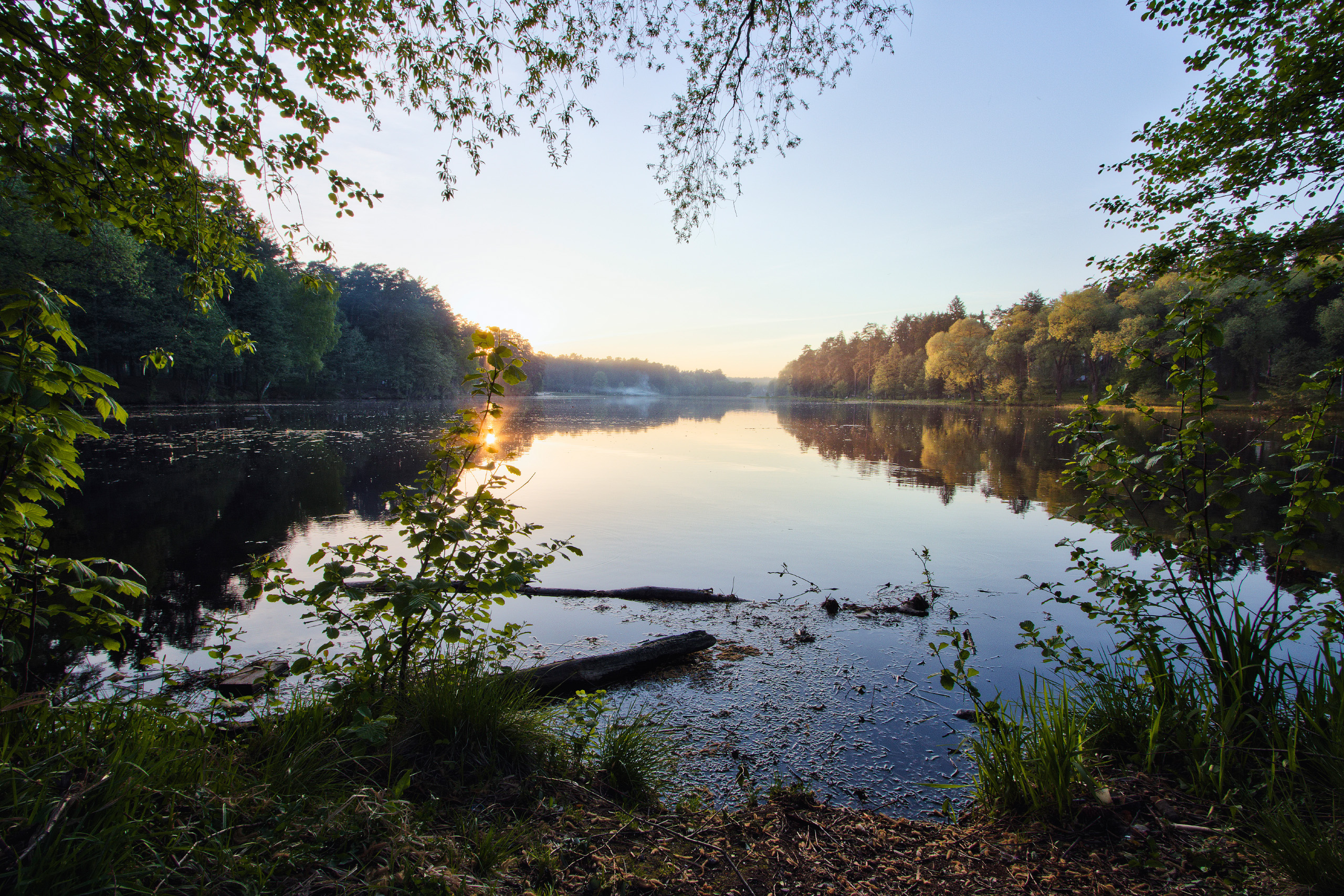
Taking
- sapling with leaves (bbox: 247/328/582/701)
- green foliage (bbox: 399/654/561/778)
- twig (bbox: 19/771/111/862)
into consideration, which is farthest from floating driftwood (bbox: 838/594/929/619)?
twig (bbox: 19/771/111/862)

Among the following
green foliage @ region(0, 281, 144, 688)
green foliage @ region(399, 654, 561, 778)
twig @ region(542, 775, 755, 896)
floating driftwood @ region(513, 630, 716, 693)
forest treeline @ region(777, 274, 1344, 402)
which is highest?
forest treeline @ region(777, 274, 1344, 402)

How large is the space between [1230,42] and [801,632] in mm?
11674

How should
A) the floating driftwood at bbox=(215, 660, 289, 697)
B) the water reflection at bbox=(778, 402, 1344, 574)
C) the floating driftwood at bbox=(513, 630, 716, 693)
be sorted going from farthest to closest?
the water reflection at bbox=(778, 402, 1344, 574), the floating driftwood at bbox=(513, 630, 716, 693), the floating driftwood at bbox=(215, 660, 289, 697)

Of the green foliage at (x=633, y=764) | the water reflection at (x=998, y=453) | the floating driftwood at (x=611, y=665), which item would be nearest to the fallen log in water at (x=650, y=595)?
the floating driftwood at (x=611, y=665)

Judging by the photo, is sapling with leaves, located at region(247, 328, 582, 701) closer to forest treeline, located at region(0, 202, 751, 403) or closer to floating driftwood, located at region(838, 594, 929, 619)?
forest treeline, located at region(0, 202, 751, 403)

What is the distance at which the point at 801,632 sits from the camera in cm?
645

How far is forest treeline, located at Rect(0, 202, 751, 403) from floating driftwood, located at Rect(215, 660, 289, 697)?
3.21 metres

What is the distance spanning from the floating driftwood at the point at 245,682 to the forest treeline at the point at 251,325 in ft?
10.5

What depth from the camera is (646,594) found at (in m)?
7.66

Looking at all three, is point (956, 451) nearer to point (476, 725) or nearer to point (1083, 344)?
point (476, 725)

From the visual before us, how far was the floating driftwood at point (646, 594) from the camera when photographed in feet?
24.8

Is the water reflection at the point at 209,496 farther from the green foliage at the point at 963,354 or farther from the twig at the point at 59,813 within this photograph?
the green foliage at the point at 963,354

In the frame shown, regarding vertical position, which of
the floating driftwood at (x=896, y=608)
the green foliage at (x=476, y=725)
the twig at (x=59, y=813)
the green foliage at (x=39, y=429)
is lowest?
the floating driftwood at (x=896, y=608)

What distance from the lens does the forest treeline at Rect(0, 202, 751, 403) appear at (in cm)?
2822
